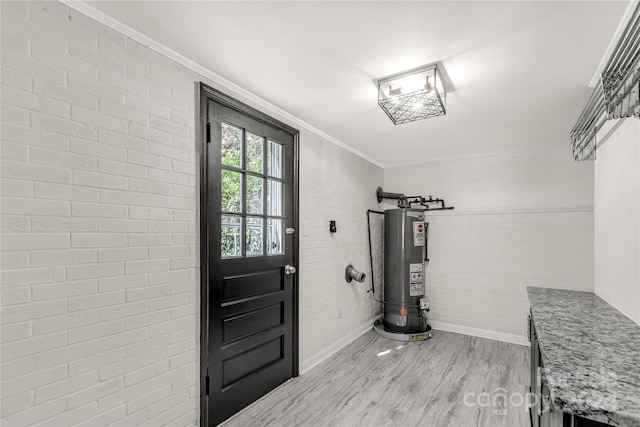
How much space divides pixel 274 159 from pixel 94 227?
1473mm

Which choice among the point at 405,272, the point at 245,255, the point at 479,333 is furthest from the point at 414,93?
the point at 479,333

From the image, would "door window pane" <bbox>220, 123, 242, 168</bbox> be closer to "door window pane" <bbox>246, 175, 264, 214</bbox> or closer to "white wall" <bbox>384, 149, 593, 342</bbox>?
"door window pane" <bbox>246, 175, 264, 214</bbox>

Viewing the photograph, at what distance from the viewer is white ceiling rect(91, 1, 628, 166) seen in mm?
1476

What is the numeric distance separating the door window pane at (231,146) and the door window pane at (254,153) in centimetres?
10

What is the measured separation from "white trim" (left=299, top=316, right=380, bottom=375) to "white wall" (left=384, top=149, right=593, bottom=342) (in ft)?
3.35

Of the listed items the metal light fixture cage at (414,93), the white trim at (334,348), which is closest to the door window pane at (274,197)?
the metal light fixture cage at (414,93)

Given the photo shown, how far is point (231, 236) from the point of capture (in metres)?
2.23

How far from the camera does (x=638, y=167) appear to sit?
1.38 meters

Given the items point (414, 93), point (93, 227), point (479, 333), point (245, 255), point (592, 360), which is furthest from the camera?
point (479, 333)

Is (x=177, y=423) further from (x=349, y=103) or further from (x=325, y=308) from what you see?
(x=349, y=103)

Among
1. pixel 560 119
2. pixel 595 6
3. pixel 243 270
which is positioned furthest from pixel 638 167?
pixel 243 270

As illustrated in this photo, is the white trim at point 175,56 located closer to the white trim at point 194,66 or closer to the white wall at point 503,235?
the white trim at point 194,66

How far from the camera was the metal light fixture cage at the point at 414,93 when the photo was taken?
6.58ft

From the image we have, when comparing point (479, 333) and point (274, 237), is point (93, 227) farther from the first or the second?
point (479, 333)
